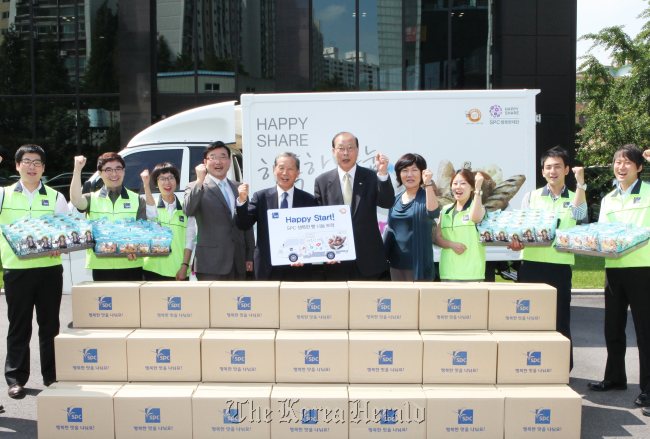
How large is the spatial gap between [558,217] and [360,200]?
5.41 ft

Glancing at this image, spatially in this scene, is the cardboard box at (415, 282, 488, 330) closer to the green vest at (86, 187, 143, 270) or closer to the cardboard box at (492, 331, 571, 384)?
the cardboard box at (492, 331, 571, 384)

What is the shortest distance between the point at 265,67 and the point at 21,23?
7004mm

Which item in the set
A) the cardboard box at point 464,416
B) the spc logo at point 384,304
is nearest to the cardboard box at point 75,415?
the spc logo at point 384,304

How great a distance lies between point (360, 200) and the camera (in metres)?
5.18

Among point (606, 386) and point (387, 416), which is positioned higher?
point (387, 416)

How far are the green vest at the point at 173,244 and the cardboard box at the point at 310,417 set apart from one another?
208 cm

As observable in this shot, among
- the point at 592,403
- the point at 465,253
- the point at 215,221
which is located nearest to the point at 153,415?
the point at 215,221

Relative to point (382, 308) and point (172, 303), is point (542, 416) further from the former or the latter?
point (172, 303)

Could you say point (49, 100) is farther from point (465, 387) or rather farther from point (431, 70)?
point (465, 387)

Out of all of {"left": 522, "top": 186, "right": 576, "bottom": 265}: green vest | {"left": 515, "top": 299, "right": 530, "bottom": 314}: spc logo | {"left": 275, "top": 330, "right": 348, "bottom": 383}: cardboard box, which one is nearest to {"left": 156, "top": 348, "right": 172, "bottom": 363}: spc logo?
{"left": 275, "top": 330, "right": 348, "bottom": 383}: cardboard box

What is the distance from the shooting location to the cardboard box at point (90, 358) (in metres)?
4.36

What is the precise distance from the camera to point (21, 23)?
1805 cm

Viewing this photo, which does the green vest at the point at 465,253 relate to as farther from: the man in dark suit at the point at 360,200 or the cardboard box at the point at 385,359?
the cardboard box at the point at 385,359

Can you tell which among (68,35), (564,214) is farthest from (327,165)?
(68,35)
